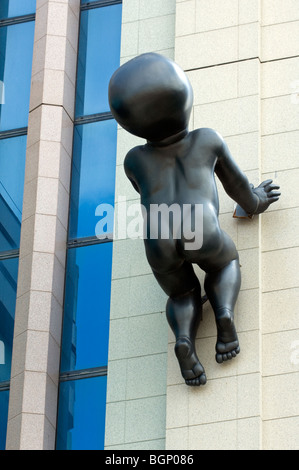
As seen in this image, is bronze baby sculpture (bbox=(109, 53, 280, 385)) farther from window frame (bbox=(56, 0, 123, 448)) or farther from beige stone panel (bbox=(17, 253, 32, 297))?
beige stone panel (bbox=(17, 253, 32, 297))

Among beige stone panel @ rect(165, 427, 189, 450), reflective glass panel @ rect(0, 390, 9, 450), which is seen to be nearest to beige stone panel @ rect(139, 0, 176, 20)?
reflective glass panel @ rect(0, 390, 9, 450)

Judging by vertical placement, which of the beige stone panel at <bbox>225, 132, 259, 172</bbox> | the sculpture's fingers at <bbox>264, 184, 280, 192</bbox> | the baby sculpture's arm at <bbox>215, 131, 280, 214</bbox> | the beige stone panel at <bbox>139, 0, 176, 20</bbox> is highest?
the beige stone panel at <bbox>139, 0, 176, 20</bbox>

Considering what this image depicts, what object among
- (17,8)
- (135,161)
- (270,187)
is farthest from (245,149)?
(17,8)

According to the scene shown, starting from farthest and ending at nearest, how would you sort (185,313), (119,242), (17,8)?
(17,8) → (119,242) → (185,313)

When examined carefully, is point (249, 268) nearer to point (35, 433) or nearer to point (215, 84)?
point (215, 84)

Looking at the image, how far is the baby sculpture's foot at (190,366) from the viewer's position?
9625 mm

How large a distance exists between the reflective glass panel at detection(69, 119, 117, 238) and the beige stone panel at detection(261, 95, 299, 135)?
6.14ft

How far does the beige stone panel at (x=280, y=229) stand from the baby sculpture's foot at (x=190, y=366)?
1154mm

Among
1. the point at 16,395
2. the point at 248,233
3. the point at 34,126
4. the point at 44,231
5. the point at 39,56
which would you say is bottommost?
the point at 16,395

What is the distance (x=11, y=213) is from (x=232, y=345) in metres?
3.35

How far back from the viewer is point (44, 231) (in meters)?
11.6

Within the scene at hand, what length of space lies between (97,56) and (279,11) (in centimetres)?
233

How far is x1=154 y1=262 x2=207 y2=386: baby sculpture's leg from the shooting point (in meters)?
9.66

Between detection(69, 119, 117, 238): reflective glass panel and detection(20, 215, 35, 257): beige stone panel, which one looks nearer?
detection(20, 215, 35, 257): beige stone panel
